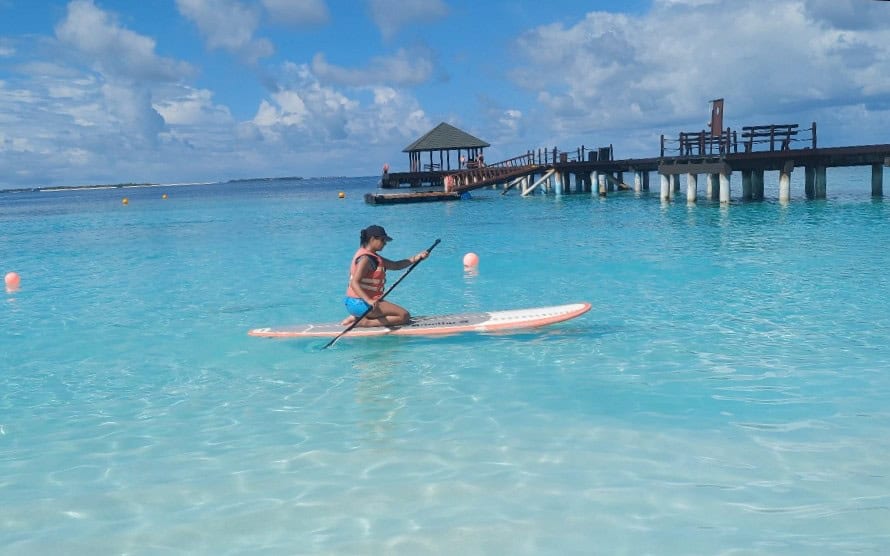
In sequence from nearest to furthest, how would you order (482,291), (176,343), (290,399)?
(290,399)
(176,343)
(482,291)

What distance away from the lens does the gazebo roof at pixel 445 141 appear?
193 ft

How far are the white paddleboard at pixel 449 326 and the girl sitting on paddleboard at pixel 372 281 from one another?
0.15 metres

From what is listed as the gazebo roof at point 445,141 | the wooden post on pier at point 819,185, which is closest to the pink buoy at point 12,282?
the wooden post on pier at point 819,185

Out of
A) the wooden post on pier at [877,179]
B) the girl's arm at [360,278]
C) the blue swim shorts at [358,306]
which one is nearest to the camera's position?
the girl's arm at [360,278]

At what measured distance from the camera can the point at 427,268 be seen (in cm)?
2072

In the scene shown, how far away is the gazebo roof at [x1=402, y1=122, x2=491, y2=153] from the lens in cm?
5878

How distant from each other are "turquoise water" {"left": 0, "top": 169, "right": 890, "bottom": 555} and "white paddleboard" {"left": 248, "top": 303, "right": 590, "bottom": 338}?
23 cm

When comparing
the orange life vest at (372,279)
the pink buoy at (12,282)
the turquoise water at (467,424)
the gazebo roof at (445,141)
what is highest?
the gazebo roof at (445,141)

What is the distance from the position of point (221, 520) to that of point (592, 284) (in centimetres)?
1190

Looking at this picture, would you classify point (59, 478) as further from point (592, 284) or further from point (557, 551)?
point (592, 284)

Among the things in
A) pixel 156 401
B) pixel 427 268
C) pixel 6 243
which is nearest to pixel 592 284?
pixel 427 268

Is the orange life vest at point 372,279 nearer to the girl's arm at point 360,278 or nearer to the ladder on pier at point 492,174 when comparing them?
the girl's arm at point 360,278

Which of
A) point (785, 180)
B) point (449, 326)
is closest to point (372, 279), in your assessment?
point (449, 326)

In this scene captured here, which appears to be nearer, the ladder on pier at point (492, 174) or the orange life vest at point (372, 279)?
the orange life vest at point (372, 279)
